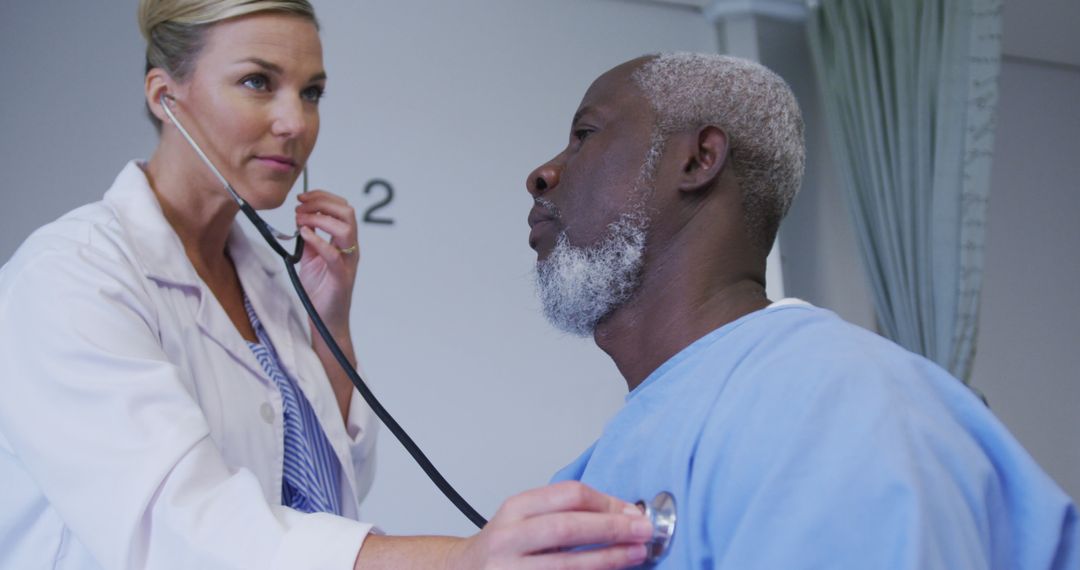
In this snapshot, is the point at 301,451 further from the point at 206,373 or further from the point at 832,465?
the point at 832,465

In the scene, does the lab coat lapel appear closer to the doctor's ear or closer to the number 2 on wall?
the doctor's ear

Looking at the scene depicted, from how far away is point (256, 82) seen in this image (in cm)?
138

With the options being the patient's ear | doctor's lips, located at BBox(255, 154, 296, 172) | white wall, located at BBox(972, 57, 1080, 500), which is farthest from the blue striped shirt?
white wall, located at BBox(972, 57, 1080, 500)

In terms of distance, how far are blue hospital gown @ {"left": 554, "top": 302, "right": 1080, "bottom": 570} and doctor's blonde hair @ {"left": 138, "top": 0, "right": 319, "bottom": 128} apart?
0.77 meters

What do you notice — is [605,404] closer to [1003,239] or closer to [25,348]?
[1003,239]

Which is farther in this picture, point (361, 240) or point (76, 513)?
point (361, 240)

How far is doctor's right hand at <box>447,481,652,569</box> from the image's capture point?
0.79 meters

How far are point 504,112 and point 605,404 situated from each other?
2.69 feet

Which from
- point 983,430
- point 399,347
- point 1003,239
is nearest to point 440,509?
point 399,347

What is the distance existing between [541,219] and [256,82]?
0.44 meters

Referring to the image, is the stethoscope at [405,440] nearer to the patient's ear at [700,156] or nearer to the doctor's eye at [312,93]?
the doctor's eye at [312,93]

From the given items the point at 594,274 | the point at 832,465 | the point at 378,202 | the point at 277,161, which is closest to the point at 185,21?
the point at 277,161

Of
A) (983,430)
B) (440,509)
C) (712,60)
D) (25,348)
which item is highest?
(712,60)

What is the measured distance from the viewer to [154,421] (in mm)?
1044
